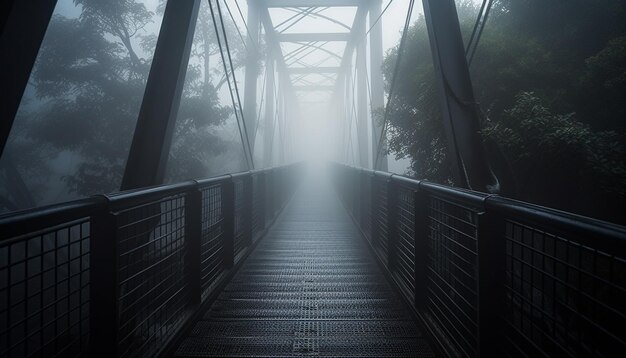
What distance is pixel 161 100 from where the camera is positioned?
8.14 ft

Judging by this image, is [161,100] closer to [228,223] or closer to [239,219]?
[228,223]

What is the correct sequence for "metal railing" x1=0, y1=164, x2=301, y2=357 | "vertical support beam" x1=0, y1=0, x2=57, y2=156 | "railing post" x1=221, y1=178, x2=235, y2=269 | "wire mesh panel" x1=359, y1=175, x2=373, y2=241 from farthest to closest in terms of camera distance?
"wire mesh panel" x1=359, y1=175, x2=373, y2=241
"railing post" x1=221, y1=178, x2=235, y2=269
"vertical support beam" x1=0, y1=0, x2=57, y2=156
"metal railing" x1=0, y1=164, x2=301, y2=357

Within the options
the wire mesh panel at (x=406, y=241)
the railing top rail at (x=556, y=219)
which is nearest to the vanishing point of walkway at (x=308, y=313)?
the wire mesh panel at (x=406, y=241)

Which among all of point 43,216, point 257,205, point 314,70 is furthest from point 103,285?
point 314,70

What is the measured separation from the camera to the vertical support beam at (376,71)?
356 inches

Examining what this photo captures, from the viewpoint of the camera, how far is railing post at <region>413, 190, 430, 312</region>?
196 cm

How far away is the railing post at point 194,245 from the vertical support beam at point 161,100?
49cm

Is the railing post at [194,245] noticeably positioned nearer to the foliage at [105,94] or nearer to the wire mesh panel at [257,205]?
the wire mesh panel at [257,205]

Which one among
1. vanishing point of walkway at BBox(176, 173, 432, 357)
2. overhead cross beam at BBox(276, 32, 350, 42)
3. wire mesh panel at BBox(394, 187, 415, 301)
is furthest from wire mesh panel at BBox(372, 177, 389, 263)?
overhead cross beam at BBox(276, 32, 350, 42)

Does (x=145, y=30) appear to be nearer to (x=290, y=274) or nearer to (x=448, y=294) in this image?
(x=290, y=274)

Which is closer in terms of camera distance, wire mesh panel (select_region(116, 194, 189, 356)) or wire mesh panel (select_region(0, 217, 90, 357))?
wire mesh panel (select_region(0, 217, 90, 357))

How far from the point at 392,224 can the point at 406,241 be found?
39cm

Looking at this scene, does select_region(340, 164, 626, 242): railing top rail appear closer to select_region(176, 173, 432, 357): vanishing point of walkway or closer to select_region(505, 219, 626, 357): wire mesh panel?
select_region(505, 219, 626, 357): wire mesh panel

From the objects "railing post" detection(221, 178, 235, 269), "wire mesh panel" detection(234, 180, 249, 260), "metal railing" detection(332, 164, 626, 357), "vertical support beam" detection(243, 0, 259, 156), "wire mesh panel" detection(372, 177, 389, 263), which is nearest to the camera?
"metal railing" detection(332, 164, 626, 357)
